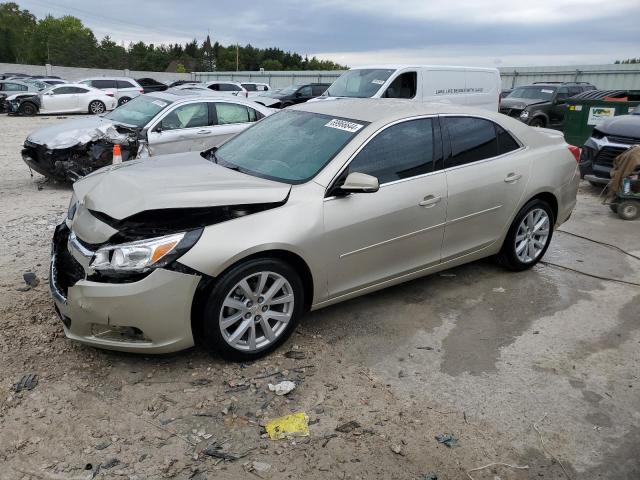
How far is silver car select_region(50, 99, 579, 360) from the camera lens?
3051 millimetres

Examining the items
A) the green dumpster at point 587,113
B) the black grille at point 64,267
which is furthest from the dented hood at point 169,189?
the green dumpster at point 587,113

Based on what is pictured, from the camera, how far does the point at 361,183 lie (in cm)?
347

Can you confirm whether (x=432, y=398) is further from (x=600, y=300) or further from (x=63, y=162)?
(x=63, y=162)

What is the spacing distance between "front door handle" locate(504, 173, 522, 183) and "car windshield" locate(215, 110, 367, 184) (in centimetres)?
150

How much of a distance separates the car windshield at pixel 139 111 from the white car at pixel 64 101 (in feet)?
52.3

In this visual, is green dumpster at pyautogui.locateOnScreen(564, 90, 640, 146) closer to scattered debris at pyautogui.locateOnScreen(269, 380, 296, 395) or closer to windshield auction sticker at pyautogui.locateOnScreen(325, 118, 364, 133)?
windshield auction sticker at pyautogui.locateOnScreen(325, 118, 364, 133)

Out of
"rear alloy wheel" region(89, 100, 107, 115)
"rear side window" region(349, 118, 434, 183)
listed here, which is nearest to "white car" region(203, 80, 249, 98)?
"rear alloy wheel" region(89, 100, 107, 115)

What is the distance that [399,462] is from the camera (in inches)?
104

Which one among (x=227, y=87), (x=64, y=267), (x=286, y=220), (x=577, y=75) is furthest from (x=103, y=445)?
(x=577, y=75)

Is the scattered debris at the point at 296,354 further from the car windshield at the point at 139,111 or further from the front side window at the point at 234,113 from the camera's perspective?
the front side window at the point at 234,113

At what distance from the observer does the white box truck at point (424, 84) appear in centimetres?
1095

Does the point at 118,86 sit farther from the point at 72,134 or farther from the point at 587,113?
the point at 587,113

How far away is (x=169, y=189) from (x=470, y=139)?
2590 millimetres

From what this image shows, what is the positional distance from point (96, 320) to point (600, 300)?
414 cm
